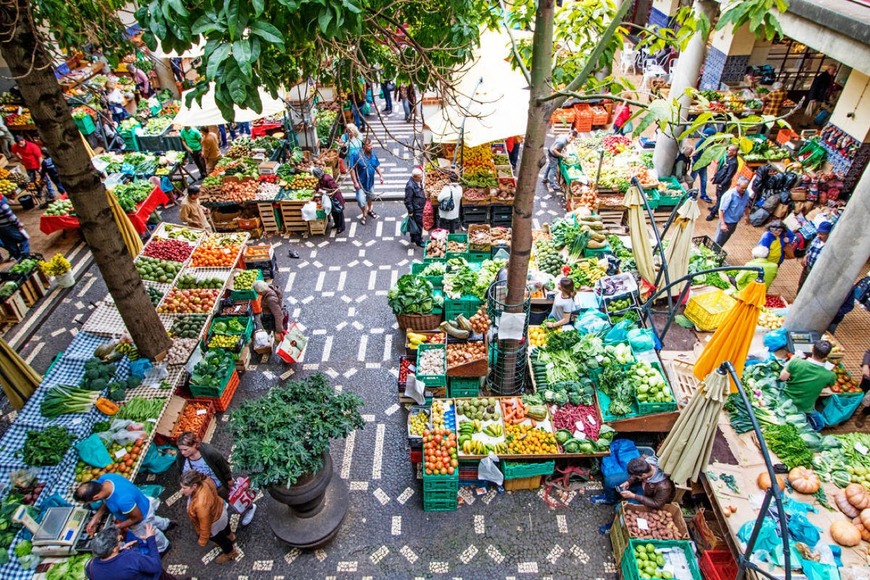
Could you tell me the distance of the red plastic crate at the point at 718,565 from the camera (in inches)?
251

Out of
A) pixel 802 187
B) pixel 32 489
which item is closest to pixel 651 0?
pixel 802 187

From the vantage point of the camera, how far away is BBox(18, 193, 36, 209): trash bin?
45.8 ft

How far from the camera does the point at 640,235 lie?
935 cm

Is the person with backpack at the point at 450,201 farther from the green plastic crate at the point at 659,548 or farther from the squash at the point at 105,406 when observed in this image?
the green plastic crate at the point at 659,548

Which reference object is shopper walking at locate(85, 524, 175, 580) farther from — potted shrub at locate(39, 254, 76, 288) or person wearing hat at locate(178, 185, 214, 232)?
potted shrub at locate(39, 254, 76, 288)

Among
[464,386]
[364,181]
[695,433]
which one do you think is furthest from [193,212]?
[695,433]

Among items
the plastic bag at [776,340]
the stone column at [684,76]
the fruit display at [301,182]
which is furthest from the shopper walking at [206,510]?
the stone column at [684,76]

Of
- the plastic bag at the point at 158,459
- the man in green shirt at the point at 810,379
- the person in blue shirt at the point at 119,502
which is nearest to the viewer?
the person in blue shirt at the point at 119,502

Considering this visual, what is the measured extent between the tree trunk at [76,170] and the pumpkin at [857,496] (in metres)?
10.0

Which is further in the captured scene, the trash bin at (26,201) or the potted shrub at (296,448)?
the trash bin at (26,201)

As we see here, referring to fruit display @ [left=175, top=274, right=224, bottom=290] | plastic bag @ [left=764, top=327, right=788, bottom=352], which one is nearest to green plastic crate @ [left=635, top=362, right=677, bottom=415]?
plastic bag @ [left=764, top=327, right=788, bottom=352]

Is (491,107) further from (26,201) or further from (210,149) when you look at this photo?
(26,201)

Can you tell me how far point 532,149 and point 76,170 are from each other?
6.12m

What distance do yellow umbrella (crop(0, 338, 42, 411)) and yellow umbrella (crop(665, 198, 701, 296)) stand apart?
401 inches
